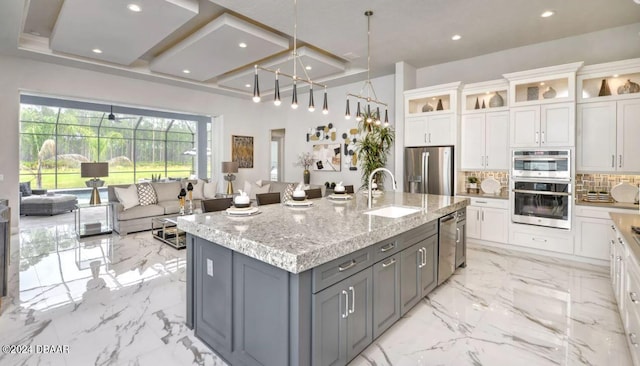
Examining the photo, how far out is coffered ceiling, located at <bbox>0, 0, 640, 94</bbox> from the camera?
3.74m

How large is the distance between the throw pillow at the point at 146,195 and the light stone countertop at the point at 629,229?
6.86 meters

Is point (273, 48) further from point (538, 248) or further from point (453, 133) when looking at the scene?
point (538, 248)

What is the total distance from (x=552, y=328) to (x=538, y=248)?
7.67 feet

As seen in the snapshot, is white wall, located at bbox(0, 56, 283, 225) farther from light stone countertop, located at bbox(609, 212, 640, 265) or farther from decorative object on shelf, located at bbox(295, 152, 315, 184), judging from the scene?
light stone countertop, located at bbox(609, 212, 640, 265)

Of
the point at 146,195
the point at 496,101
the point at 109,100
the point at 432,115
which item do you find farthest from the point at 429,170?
the point at 109,100

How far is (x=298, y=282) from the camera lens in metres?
1.59

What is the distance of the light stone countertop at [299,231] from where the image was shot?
5.31 ft

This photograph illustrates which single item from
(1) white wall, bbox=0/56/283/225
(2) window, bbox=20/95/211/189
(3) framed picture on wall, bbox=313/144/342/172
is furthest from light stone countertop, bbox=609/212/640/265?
(2) window, bbox=20/95/211/189

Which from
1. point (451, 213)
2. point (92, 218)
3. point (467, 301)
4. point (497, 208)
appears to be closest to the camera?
point (467, 301)

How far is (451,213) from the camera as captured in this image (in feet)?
11.2

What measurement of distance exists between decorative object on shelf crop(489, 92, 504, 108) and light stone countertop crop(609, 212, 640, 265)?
2.42 metres

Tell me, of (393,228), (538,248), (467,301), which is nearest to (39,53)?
(393,228)

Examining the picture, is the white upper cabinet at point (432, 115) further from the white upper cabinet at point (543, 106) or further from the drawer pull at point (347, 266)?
the drawer pull at point (347, 266)

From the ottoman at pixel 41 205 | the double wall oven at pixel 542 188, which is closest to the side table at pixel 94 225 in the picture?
the ottoman at pixel 41 205
